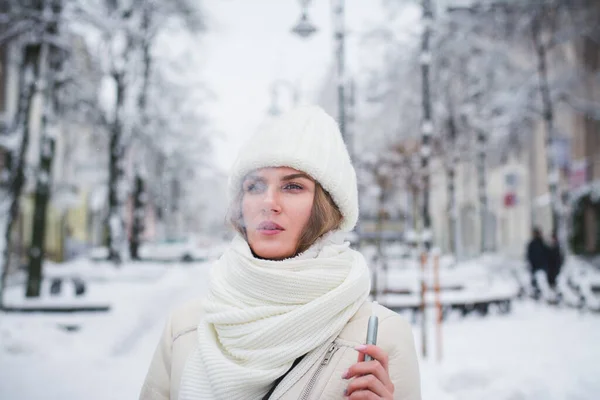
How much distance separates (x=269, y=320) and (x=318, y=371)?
0.18 m

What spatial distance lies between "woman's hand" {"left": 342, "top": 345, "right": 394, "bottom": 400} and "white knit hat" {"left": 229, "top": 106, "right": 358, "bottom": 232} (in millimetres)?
452

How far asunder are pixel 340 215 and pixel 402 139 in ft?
55.5

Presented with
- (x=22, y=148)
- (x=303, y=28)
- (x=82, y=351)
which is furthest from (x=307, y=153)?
(x=22, y=148)

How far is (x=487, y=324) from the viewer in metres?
7.50

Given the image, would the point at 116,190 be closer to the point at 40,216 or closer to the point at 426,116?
the point at 40,216

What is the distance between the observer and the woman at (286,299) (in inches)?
50.8

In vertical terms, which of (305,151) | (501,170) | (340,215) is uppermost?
(501,170)

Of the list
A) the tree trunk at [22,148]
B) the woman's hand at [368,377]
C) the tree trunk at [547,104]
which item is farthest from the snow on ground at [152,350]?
the tree trunk at [547,104]

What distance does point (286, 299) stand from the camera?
1.35 meters

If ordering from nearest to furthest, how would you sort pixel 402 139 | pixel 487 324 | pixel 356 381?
1. pixel 356 381
2. pixel 487 324
3. pixel 402 139

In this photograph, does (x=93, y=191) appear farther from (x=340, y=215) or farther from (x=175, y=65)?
(x=340, y=215)

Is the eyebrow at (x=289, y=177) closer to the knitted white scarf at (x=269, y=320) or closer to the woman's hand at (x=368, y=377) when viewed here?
the knitted white scarf at (x=269, y=320)

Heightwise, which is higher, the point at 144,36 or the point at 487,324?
the point at 144,36

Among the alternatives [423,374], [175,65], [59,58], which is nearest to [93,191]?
[175,65]
